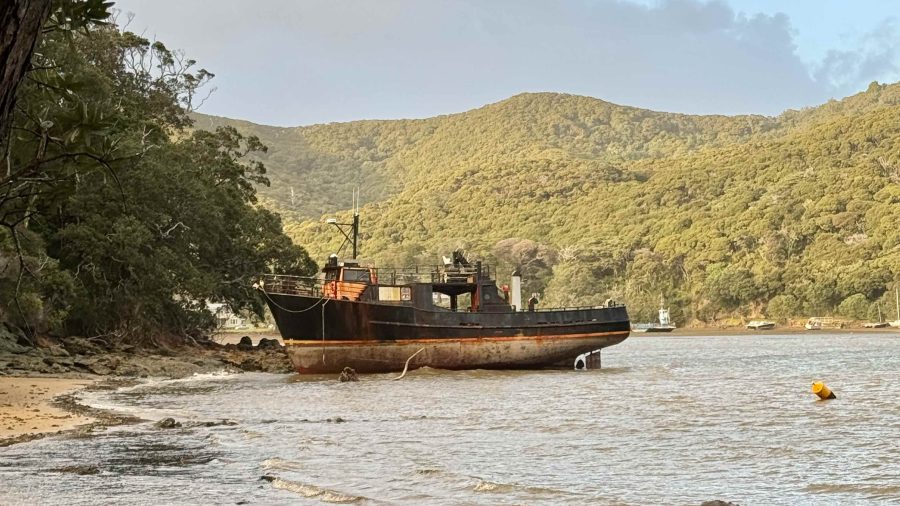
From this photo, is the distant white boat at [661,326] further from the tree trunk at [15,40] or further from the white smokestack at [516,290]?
the tree trunk at [15,40]

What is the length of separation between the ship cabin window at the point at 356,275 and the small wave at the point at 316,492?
20480 millimetres

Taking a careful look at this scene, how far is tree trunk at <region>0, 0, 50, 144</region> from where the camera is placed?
2.63m

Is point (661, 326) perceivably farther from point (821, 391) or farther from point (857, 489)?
point (857, 489)

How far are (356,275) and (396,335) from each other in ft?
7.27

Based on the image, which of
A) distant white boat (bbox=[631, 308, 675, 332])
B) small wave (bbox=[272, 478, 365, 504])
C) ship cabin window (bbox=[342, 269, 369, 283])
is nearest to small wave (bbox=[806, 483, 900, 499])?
small wave (bbox=[272, 478, 365, 504])

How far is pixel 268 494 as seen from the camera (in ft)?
32.7

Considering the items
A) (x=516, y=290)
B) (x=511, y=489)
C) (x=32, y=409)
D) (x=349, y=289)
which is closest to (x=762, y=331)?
(x=516, y=290)

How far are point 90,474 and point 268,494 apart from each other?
6.59ft

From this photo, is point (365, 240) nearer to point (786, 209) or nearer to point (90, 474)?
point (786, 209)

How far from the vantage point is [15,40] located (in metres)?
2.68

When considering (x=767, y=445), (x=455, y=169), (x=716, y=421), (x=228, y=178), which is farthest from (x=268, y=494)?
(x=455, y=169)

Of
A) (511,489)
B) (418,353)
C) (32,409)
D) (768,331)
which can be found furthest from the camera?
(768,331)

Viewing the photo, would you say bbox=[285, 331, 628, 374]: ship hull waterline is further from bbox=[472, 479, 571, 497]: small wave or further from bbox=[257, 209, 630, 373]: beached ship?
bbox=[472, 479, 571, 497]: small wave

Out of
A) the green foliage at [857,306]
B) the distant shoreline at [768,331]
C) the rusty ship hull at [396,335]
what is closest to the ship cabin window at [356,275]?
the rusty ship hull at [396,335]
